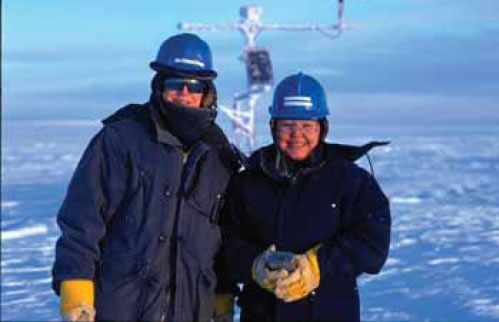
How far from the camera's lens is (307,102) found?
7.95 ft

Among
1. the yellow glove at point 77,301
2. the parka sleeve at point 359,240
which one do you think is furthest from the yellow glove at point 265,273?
the yellow glove at point 77,301

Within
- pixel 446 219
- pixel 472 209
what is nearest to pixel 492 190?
pixel 472 209

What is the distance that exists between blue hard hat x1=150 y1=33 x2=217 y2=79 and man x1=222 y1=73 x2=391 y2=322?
257 millimetres

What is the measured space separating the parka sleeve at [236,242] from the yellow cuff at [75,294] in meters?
0.45

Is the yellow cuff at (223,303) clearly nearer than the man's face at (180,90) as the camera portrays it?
No

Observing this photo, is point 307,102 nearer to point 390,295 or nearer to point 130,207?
point 130,207

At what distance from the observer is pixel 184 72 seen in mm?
2350

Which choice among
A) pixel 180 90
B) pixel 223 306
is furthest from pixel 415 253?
pixel 180 90

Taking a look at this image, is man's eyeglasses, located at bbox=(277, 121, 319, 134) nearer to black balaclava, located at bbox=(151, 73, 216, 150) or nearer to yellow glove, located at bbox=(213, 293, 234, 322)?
black balaclava, located at bbox=(151, 73, 216, 150)

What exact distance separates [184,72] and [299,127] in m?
0.39

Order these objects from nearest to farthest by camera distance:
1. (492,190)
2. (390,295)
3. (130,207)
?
(130,207) < (390,295) < (492,190)

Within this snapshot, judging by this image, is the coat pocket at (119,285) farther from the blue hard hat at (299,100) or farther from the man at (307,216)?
the blue hard hat at (299,100)

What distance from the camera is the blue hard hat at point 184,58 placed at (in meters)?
2.36

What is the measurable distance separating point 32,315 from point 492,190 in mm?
8597
